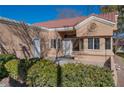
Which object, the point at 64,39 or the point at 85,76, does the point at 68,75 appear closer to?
the point at 85,76

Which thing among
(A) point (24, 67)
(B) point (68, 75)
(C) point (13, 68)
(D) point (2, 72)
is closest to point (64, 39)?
(D) point (2, 72)

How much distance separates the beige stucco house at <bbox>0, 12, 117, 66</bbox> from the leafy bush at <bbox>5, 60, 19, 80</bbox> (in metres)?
5.18

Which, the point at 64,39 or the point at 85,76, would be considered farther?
the point at 64,39


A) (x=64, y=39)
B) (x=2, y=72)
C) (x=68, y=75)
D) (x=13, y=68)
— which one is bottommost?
(x=2, y=72)

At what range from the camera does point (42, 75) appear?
22.7ft

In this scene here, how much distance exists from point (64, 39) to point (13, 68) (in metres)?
12.7

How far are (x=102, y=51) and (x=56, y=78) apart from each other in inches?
452

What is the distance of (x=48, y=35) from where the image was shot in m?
20.1

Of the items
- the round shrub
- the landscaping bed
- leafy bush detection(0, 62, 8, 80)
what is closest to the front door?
leafy bush detection(0, 62, 8, 80)

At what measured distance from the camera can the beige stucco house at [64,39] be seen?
49.0 ft

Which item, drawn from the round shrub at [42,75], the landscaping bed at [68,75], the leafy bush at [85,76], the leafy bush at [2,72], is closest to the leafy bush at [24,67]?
the landscaping bed at [68,75]

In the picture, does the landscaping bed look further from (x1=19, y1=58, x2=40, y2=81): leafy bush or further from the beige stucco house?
the beige stucco house

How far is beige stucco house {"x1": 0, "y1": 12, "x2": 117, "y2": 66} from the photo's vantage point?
1493 cm

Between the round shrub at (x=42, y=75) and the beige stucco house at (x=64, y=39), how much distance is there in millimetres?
7254
